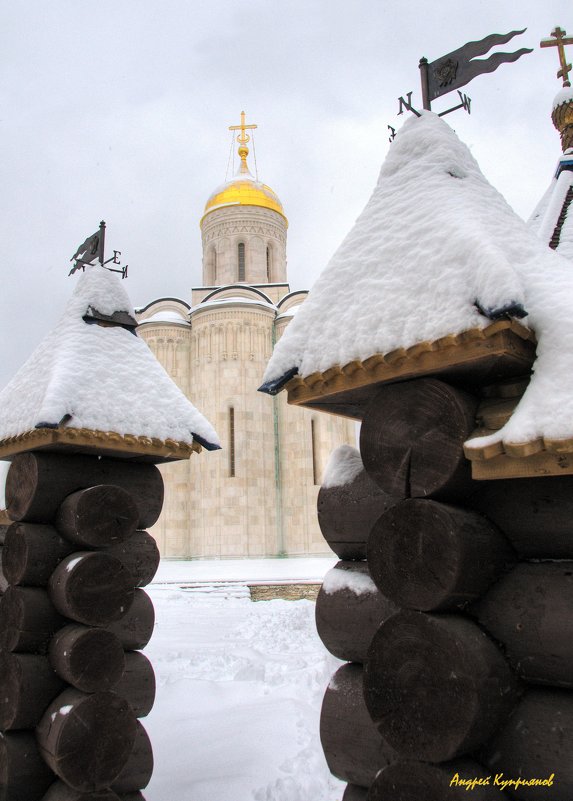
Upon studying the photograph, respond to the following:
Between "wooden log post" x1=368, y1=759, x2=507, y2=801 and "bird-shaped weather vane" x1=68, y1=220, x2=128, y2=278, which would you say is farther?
"bird-shaped weather vane" x1=68, y1=220, x2=128, y2=278

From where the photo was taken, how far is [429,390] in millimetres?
2123

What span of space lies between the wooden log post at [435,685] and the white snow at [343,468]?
69cm

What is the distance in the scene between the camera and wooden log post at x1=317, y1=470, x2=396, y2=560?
98.0 inches

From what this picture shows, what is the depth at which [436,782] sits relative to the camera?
187 centimetres

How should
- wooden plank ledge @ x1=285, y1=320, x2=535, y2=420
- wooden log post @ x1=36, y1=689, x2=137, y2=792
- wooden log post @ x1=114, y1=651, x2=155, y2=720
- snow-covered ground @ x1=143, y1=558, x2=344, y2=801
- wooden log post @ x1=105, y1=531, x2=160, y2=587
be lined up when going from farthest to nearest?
snow-covered ground @ x1=143, y1=558, x2=344, y2=801 → wooden log post @ x1=105, y1=531, x2=160, y2=587 → wooden log post @ x1=114, y1=651, x2=155, y2=720 → wooden log post @ x1=36, y1=689, x2=137, y2=792 → wooden plank ledge @ x1=285, y1=320, x2=535, y2=420

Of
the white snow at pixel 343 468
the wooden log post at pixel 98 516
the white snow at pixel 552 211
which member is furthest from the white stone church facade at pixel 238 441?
the white snow at pixel 343 468

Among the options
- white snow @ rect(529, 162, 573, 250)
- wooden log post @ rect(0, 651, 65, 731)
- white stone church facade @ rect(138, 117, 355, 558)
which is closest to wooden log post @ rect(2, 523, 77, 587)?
wooden log post @ rect(0, 651, 65, 731)

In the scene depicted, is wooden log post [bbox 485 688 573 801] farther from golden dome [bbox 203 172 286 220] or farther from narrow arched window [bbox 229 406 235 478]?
golden dome [bbox 203 172 286 220]

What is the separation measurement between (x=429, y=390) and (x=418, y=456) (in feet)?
0.76

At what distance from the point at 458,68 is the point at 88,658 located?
3434mm

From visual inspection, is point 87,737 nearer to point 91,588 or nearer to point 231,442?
point 91,588

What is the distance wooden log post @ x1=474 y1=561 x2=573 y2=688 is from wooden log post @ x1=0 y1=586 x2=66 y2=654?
2395 millimetres

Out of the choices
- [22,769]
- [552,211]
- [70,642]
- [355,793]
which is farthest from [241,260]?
[355,793]

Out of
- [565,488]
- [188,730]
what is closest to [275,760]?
[188,730]
